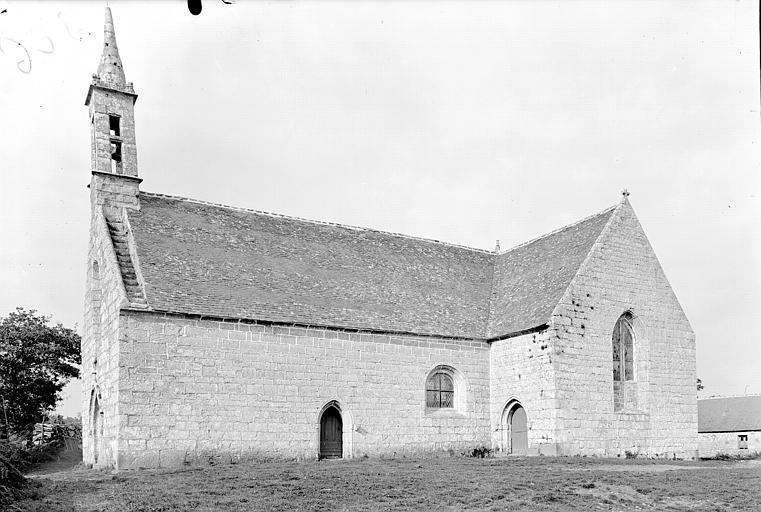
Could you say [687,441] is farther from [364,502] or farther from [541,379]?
[364,502]

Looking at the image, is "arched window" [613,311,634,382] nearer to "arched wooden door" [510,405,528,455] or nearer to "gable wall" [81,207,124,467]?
"arched wooden door" [510,405,528,455]

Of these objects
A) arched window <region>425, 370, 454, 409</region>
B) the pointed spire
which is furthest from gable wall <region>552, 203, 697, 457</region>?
the pointed spire

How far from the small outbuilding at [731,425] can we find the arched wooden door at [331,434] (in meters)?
33.1

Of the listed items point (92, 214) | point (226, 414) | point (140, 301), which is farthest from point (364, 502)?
point (92, 214)

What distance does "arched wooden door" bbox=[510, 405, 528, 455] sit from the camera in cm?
2620

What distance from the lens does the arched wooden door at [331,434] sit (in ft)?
79.4

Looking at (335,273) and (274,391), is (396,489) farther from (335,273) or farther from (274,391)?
(335,273)

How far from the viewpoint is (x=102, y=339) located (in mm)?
24469

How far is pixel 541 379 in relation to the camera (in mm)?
25281

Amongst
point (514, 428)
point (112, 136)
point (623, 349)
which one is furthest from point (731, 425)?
point (112, 136)

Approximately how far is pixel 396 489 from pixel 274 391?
8328 mm

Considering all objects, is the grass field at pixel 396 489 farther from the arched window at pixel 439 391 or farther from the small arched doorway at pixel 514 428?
the arched window at pixel 439 391

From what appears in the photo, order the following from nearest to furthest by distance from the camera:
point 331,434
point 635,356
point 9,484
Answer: point 9,484
point 331,434
point 635,356

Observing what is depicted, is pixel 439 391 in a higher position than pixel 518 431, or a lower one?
higher
